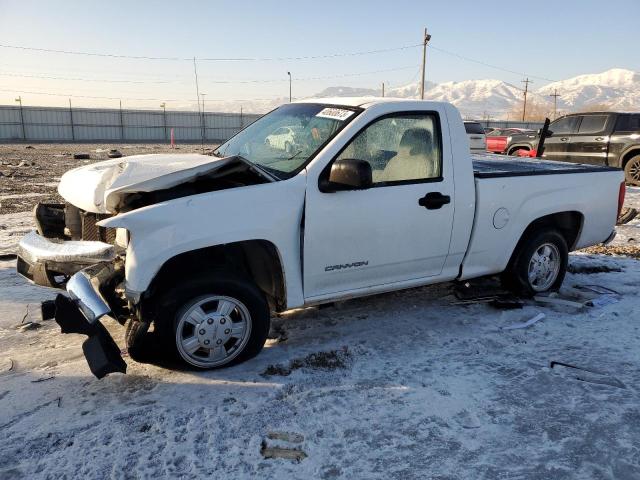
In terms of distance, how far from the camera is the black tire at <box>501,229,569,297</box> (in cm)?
489

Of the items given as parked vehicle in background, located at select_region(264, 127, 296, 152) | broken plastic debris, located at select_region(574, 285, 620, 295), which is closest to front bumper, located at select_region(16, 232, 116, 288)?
parked vehicle in background, located at select_region(264, 127, 296, 152)

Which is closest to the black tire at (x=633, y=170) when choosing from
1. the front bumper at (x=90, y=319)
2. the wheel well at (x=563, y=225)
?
the wheel well at (x=563, y=225)

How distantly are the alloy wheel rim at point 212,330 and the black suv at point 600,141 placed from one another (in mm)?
11449

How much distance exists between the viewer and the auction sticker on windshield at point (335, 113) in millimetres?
3902

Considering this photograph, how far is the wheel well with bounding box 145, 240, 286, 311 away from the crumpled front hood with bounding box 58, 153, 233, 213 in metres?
0.51

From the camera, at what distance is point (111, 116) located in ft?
150

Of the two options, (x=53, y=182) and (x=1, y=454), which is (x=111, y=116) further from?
(x=1, y=454)

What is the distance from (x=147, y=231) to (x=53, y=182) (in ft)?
37.1

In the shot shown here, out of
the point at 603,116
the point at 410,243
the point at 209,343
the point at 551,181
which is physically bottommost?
the point at 209,343

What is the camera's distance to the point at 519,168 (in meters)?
5.13

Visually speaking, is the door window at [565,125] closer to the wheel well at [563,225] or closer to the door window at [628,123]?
the door window at [628,123]

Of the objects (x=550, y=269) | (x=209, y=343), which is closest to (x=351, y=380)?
(x=209, y=343)

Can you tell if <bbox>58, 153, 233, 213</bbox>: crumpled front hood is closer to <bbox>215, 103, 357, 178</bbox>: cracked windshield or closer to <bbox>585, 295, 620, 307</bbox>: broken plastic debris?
<bbox>215, 103, 357, 178</bbox>: cracked windshield

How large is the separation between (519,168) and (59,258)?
4.22 meters
